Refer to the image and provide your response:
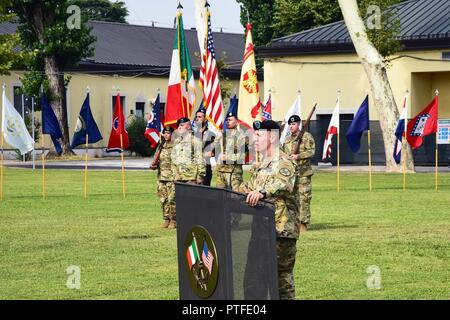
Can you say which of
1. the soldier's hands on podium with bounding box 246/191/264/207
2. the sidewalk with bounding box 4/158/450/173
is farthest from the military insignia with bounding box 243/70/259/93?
the sidewalk with bounding box 4/158/450/173

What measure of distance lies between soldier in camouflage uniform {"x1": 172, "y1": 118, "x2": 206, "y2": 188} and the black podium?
11.1 metres

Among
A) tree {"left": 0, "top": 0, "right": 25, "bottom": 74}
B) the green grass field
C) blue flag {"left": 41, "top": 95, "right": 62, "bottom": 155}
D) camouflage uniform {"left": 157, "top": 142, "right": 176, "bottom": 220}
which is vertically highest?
tree {"left": 0, "top": 0, "right": 25, "bottom": 74}

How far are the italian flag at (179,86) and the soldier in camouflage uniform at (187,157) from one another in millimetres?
2710

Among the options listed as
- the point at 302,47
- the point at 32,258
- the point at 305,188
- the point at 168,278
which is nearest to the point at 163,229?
the point at 305,188

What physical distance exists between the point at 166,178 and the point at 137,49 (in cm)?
4961

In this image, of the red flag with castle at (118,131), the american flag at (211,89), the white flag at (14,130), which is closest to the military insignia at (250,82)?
the american flag at (211,89)

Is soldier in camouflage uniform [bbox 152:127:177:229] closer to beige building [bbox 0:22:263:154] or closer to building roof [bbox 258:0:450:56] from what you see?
building roof [bbox 258:0:450:56]

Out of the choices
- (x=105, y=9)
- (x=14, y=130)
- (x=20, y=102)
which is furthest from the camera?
(x=105, y=9)

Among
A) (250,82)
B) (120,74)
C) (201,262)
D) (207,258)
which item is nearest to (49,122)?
(250,82)

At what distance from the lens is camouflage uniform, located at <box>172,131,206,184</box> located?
20.0 metres

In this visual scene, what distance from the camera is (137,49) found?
2778 inches

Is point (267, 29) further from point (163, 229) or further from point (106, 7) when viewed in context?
point (163, 229)

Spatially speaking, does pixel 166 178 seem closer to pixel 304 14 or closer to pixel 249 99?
pixel 249 99
